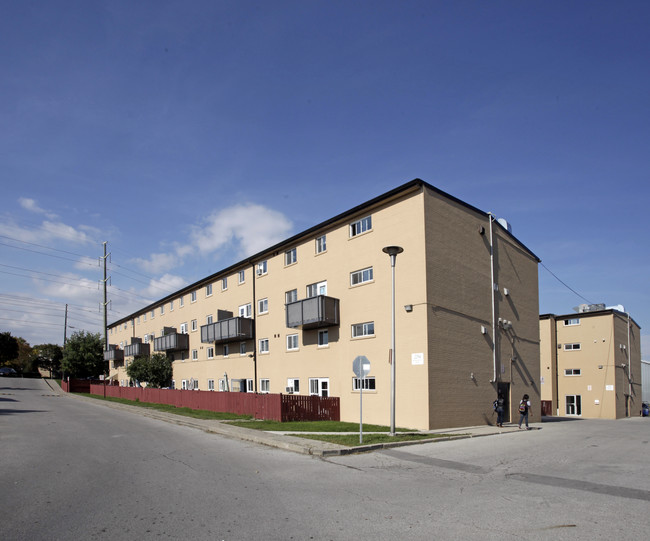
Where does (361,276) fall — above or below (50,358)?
above

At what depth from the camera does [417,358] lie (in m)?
20.7

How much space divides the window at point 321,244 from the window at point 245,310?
29.6 feet

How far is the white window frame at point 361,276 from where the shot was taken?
78.5 feet

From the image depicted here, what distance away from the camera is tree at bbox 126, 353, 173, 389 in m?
43.2

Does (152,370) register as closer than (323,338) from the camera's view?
No

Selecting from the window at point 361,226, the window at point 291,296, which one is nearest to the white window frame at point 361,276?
the window at point 361,226

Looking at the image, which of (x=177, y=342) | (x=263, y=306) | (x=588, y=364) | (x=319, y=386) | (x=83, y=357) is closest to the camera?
(x=319, y=386)

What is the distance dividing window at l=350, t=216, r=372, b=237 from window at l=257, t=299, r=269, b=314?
9.57 meters

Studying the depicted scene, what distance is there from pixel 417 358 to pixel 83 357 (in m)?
49.1

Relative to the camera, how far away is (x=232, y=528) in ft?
20.3

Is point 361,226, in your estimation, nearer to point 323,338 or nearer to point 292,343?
point 323,338

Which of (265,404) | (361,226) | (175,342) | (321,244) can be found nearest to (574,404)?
(321,244)

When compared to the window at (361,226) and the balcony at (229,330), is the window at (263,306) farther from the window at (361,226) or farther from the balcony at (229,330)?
the window at (361,226)

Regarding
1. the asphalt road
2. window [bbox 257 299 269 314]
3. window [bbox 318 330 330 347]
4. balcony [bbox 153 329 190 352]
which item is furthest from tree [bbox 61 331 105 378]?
the asphalt road
